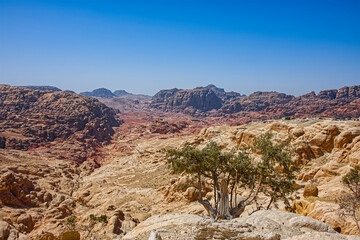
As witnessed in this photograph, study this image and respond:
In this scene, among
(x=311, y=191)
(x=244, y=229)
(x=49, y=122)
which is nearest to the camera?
(x=244, y=229)

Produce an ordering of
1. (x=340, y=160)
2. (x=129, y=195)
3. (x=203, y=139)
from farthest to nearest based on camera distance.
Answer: (x=203, y=139) < (x=129, y=195) < (x=340, y=160)

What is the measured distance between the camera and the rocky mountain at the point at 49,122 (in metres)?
65.1

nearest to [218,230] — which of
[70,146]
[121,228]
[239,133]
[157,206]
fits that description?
[121,228]

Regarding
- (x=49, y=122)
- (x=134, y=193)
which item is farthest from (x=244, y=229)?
(x=49, y=122)

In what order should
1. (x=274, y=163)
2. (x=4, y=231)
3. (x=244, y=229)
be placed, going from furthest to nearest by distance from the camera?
(x=4, y=231)
(x=274, y=163)
(x=244, y=229)

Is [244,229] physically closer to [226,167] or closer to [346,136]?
[226,167]

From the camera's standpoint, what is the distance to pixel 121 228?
22.3 meters

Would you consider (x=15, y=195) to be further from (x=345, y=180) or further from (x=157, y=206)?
(x=345, y=180)

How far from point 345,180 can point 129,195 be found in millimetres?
27057

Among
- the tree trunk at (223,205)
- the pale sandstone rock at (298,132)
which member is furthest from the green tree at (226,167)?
the pale sandstone rock at (298,132)

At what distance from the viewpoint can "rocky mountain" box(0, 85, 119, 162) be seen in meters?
65.1

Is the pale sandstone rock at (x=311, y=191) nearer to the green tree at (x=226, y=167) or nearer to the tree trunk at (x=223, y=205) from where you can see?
the green tree at (x=226, y=167)

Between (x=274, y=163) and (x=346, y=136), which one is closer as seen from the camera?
(x=274, y=163)

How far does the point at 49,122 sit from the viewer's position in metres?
77.9
